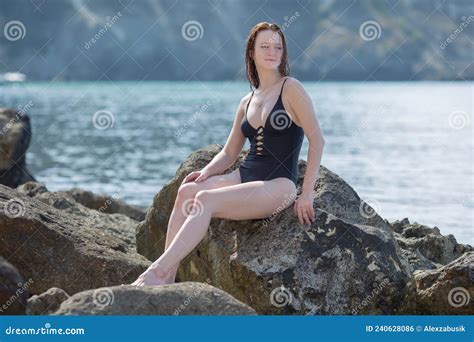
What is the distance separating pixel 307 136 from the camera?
8.39m

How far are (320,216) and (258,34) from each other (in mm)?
1709

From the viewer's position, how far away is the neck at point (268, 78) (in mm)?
8742

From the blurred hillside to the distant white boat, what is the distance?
1751mm

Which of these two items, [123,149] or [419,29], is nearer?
[123,149]

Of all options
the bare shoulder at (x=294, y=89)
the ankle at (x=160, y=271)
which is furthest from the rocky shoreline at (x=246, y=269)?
the bare shoulder at (x=294, y=89)

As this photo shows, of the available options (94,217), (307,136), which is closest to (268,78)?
(307,136)

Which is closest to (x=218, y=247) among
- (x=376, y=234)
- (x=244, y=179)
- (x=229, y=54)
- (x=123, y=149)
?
(x=244, y=179)

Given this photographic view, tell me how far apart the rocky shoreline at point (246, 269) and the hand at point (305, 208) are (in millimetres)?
85

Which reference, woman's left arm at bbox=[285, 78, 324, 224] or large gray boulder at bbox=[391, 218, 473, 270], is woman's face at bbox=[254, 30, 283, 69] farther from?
large gray boulder at bbox=[391, 218, 473, 270]

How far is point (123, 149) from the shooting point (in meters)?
43.7

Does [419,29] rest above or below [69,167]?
above

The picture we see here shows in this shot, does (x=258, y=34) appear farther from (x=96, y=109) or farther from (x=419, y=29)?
(x=419, y=29)

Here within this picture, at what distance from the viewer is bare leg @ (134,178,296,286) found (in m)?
8.07

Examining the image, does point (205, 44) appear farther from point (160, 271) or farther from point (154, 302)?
point (154, 302)
